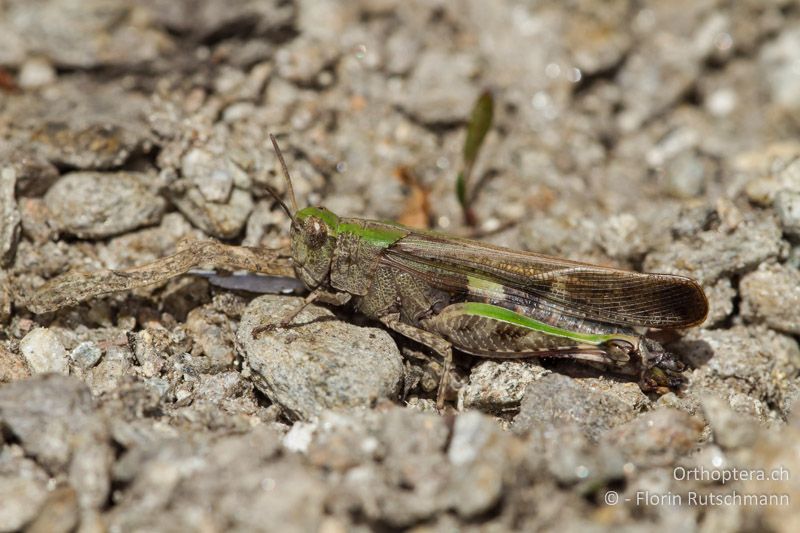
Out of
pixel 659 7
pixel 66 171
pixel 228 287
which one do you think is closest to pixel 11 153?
pixel 66 171

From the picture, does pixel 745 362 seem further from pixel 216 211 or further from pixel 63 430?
pixel 63 430

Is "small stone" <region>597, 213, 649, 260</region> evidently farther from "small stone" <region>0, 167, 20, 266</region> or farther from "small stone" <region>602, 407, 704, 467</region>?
"small stone" <region>0, 167, 20, 266</region>

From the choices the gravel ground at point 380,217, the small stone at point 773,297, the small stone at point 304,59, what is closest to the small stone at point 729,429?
the gravel ground at point 380,217

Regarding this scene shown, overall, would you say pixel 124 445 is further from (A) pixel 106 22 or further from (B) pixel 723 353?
(A) pixel 106 22

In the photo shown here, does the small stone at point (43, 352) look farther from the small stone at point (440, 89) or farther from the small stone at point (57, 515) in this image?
the small stone at point (440, 89)

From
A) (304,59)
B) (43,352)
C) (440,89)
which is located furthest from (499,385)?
(304,59)

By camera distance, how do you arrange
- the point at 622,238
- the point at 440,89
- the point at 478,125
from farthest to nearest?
the point at 440,89, the point at 478,125, the point at 622,238

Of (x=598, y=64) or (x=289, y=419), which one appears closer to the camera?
(x=289, y=419)

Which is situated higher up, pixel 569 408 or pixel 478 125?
pixel 478 125

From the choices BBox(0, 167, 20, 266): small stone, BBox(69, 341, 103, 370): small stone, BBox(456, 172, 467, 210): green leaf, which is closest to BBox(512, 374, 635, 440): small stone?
BBox(456, 172, 467, 210): green leaf
